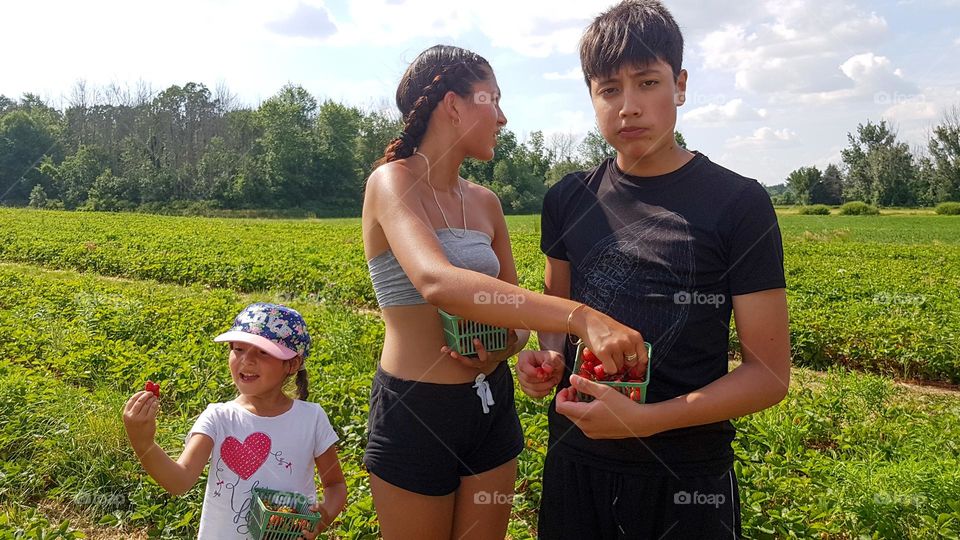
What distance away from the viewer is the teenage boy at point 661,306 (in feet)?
5.13

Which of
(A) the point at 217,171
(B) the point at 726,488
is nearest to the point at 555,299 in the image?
(B) the point at 726,488

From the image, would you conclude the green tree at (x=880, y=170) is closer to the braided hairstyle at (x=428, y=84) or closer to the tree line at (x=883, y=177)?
the tree line at (x=883, y=177)

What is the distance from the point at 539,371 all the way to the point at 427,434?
1.43ft

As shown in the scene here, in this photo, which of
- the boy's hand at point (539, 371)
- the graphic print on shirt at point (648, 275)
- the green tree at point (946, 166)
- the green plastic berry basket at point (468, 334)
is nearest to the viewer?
the graphic print on shirt at point (648, 275)

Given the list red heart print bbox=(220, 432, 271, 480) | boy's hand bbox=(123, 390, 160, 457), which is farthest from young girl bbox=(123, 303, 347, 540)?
boy's hand bbox=(123, 390, 160, 457)

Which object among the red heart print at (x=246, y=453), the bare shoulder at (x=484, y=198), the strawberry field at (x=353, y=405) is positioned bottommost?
the strawberry field at (x=353, y=405)

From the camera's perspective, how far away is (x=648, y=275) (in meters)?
1.72

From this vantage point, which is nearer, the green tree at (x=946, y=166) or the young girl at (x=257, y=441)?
the young girl at (x=257, y=441)

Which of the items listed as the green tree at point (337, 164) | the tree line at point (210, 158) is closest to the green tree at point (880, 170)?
the tree line at point (210, 158)

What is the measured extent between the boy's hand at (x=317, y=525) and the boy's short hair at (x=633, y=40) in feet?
5.20

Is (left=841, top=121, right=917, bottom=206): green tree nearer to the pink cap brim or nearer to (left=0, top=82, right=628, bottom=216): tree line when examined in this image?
(left=0, top=82, right=628, bottom=216): tree line

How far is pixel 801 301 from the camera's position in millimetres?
9156

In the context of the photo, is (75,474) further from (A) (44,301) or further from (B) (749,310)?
(A) (44,301)

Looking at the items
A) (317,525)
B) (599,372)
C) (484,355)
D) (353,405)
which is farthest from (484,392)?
(353,405)
